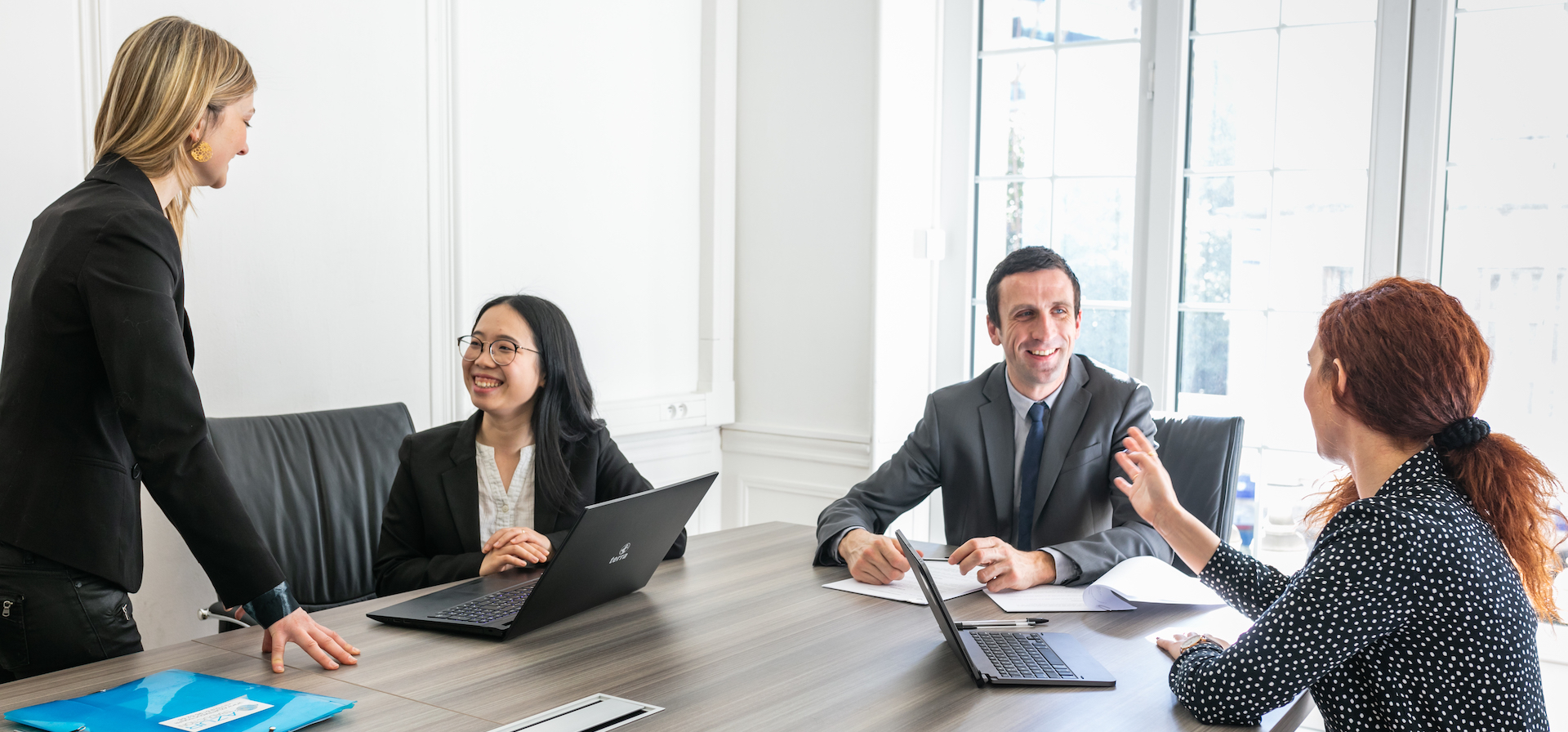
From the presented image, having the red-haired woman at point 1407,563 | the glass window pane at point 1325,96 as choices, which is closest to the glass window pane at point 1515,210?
the glass window pane at point 1325,96

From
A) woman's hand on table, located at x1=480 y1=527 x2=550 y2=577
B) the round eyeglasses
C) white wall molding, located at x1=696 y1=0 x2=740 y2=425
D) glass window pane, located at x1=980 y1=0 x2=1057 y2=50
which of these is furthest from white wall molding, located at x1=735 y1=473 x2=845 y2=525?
woman's hand on table, located at x1=480 y1=527 x2=550 y2=577

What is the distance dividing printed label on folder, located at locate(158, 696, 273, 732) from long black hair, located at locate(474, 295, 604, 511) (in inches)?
38.3

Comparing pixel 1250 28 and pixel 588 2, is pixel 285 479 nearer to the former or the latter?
pixel 588 2

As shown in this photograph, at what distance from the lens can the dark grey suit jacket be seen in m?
2.31

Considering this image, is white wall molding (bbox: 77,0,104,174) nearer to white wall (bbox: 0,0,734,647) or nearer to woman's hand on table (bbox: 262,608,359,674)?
white wall (bbox: 0,0,734,647)

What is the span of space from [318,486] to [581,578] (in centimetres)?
111

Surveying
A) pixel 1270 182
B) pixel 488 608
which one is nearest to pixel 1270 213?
pixel 1270 182

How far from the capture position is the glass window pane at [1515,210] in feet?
9.50

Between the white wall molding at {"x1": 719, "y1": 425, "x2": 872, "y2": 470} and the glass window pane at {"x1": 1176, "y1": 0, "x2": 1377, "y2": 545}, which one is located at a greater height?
the glass window pane at {"x1": 1176, "y1": 0, "x2": 1377, "y2": 545}

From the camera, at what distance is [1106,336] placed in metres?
3.63

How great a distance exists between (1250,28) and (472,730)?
3.05m

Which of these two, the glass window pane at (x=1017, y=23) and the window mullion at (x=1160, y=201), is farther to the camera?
the glass window pane at (x=1017, y=23)

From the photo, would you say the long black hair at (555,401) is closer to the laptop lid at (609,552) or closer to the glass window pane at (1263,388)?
the laptop lid at (609,552)

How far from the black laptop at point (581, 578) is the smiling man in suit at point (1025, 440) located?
0.43m
